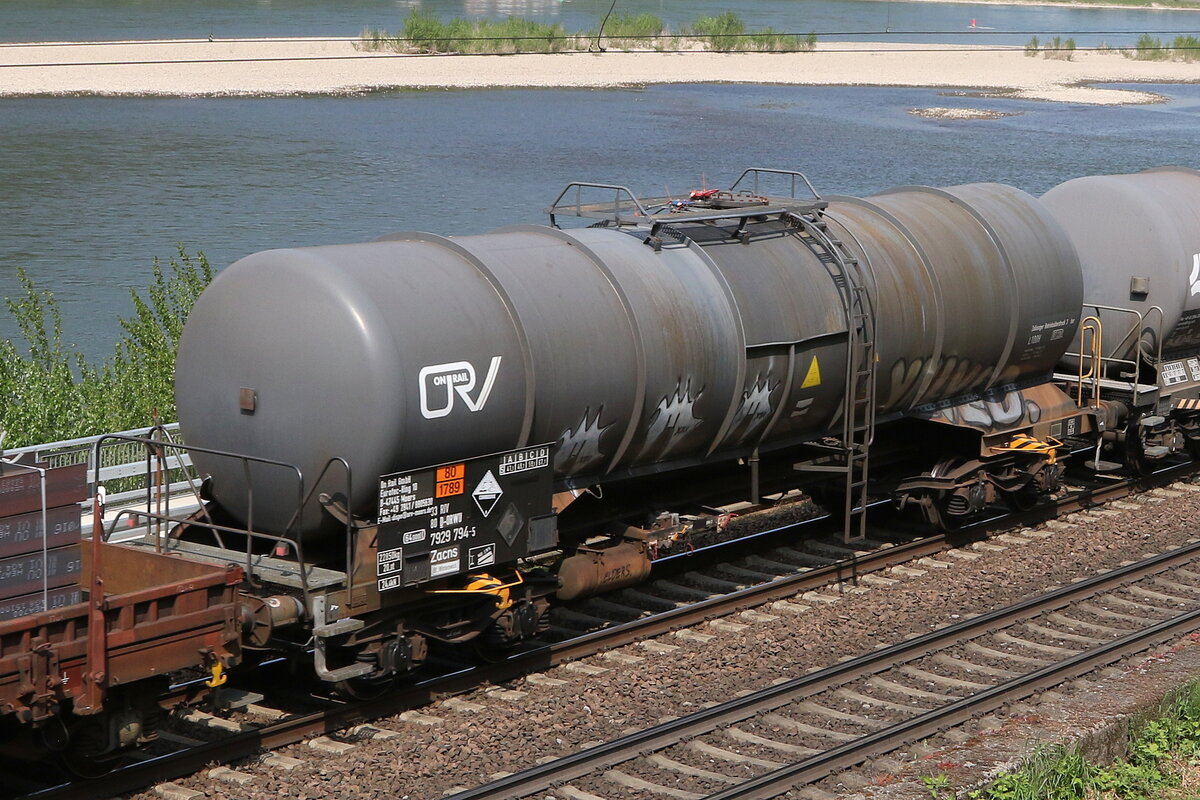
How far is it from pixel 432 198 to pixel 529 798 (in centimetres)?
3487

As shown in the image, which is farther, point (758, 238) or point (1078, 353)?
point (1078, 353)

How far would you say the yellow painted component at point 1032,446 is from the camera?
1633 cm

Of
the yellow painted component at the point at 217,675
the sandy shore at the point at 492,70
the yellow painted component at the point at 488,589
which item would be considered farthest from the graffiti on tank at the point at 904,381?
the sandy shore at the point at 492,70

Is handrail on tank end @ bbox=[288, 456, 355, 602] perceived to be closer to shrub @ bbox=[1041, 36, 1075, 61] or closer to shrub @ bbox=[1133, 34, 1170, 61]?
shrub @ bbox=[1041, 36, 1075, 61]

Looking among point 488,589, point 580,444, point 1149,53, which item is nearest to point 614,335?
point 580,444

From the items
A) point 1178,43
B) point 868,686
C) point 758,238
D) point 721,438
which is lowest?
point 868,686

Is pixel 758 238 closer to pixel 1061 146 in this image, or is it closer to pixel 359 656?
pixel 359 656

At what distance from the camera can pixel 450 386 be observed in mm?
10758

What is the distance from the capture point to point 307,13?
9725 centimetres

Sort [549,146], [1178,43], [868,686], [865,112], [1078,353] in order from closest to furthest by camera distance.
→ [868,686] < [1078,353] < [549,146] < [865,112] < [1178,43]

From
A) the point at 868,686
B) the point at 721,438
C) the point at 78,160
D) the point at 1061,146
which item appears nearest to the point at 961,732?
the point at 868,686

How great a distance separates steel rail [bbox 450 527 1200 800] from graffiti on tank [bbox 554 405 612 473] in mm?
2303

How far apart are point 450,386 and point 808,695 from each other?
4082mm

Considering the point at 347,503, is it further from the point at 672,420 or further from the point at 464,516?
the point at 672,420
